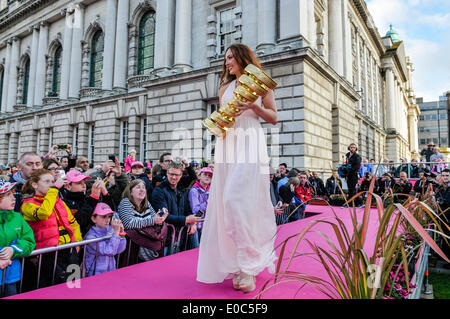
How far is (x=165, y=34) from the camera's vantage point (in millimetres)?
17047

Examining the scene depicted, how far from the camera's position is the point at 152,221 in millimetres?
3963

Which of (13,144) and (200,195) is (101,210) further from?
(13,144)

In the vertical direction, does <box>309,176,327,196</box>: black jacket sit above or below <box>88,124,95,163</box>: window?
below

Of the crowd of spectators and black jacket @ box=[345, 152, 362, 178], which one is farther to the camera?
black jacket @ box=[345, 152, 362, 178]

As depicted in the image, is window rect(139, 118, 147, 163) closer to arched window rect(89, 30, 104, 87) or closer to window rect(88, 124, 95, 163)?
window rect(88, 124, 95, 163)

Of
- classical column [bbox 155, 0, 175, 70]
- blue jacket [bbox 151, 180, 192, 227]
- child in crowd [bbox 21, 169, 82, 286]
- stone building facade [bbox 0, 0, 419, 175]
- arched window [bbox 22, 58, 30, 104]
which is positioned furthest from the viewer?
arched window [bbox 22, 58, 30, 104]

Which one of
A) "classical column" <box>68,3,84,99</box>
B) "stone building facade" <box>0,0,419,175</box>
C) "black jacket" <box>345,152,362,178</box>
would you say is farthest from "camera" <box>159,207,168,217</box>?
"classical column" <box>68,3,84,99</box>

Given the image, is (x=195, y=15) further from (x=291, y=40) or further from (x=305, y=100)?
(x=305, y=100)

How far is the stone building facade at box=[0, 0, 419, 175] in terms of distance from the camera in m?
13.5

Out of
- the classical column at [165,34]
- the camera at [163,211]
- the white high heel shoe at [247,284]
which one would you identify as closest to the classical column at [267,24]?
the classical column at [165,34]

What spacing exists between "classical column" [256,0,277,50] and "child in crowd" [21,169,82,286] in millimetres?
12589

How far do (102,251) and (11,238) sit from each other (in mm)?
989

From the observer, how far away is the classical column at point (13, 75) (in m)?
30.9

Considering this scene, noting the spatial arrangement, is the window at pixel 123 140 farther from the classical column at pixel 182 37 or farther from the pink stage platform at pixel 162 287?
the pink stage platform at pixel 162 287
